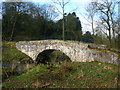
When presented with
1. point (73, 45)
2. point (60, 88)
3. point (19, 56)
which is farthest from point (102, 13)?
point (60, 88)

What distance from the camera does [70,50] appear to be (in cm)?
1018

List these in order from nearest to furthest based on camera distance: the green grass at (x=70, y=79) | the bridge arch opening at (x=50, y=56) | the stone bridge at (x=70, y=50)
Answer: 1. the green grass at (x=70, y=79)
2. the stone bridge at (x=70, y=50)
3. the bridge arch opening at (x=50, y=56)

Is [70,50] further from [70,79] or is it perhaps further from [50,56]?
[70,79]

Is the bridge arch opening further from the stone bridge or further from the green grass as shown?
the green grass

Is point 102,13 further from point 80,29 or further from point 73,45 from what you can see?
point 73,45

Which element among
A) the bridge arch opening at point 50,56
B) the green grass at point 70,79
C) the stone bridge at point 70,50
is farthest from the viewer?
the bridge arch opening at point 50,56

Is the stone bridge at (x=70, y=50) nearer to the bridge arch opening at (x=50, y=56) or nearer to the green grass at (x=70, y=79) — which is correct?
the bridge arch opening at (x=50, y=56)

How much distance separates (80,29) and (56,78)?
6.86 meters

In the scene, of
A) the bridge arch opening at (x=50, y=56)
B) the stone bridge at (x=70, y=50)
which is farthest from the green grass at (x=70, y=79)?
the bridge arch opening at (x=50, y=56)

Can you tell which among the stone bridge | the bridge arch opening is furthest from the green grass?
the bridge arch opening

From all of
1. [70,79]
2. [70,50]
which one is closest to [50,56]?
[70,50]

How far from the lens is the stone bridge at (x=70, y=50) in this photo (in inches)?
309

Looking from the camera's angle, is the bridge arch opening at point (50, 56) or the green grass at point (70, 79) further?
the bridge arch opening at point (50, 56)

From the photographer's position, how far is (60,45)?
10.6 meters
